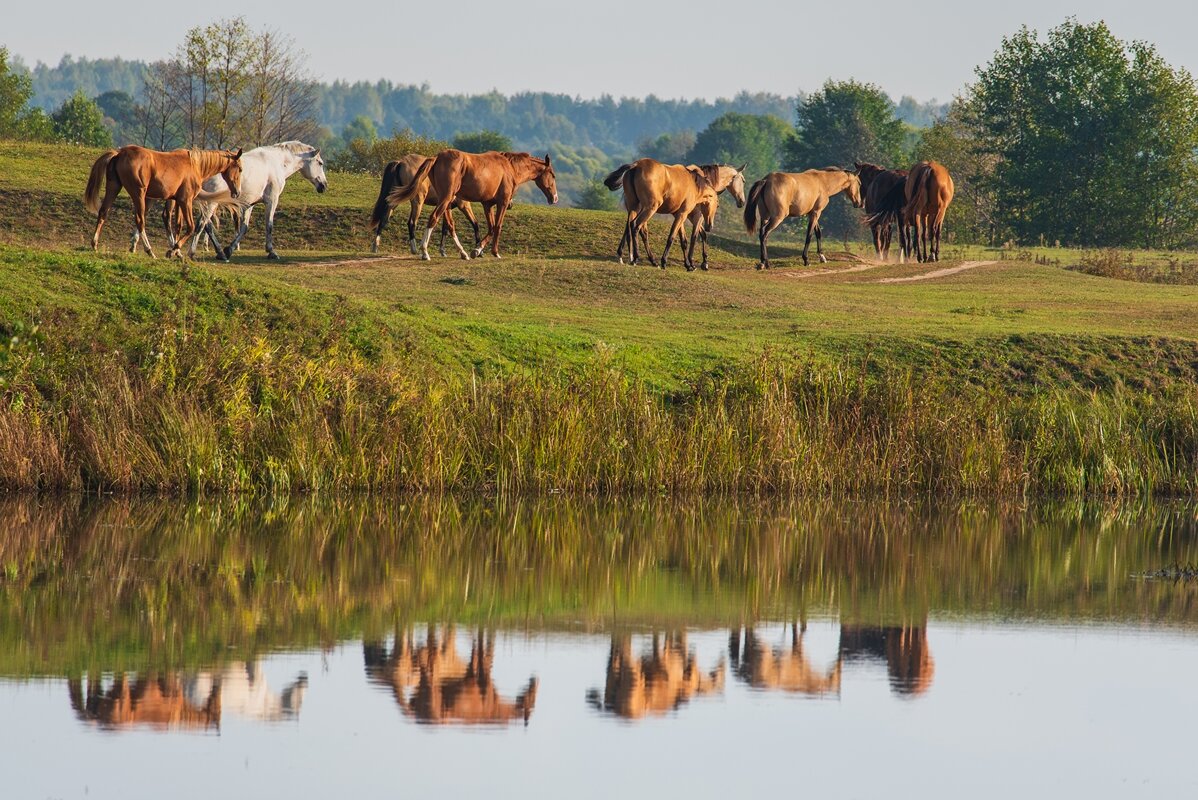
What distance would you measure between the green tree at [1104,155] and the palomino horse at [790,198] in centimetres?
2455

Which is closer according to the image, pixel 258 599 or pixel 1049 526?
pixel 258 599

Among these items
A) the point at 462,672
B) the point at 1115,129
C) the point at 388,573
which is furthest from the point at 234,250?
the point at 1115,129

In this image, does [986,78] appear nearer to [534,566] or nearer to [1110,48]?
[1110,48]

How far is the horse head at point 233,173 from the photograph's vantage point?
25745 mm

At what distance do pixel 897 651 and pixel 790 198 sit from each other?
83.7ft

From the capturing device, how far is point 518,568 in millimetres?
12875

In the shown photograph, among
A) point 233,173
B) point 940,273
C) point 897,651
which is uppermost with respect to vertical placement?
point 233,173

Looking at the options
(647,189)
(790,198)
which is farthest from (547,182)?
(790,198)

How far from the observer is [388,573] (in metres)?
12.4

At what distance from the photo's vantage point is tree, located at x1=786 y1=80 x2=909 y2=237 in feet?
277

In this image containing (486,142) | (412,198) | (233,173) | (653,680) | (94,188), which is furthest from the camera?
(486,142)

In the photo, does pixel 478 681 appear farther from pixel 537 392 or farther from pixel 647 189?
pixel 647 189

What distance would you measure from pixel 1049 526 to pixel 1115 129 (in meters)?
48.6

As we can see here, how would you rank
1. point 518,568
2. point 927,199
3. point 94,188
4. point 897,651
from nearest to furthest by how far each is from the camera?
point 897,651, point 518,568, point 94,188, point 927,199
